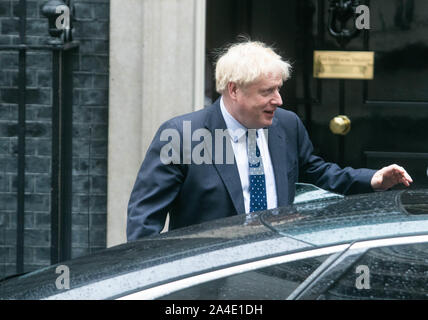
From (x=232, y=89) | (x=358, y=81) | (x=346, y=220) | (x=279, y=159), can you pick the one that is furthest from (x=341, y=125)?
(x=346, y=220)

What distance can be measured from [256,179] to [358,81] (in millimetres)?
2411

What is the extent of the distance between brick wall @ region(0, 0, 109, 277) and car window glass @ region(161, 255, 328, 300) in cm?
355

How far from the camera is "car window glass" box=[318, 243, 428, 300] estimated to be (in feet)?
7.93

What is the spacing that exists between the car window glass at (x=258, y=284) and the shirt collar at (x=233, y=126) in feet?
4.61

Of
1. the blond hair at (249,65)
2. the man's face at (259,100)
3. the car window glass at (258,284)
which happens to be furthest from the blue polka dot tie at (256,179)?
the car window glass at (258,284)

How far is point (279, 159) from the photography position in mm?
3887

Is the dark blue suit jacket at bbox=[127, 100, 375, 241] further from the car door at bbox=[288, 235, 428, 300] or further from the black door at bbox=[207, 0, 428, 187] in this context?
the black door at bbox=[207, 0, 428, 187]

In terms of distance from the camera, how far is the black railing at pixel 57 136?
18.0 feet

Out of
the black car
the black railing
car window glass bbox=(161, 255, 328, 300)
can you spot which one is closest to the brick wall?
the black railing

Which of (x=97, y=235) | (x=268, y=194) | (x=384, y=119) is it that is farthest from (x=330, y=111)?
(x=268, y=194)

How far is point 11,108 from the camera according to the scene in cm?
597

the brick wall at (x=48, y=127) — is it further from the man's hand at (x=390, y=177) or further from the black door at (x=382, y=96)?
the man's hand at (x=390, y=177)
